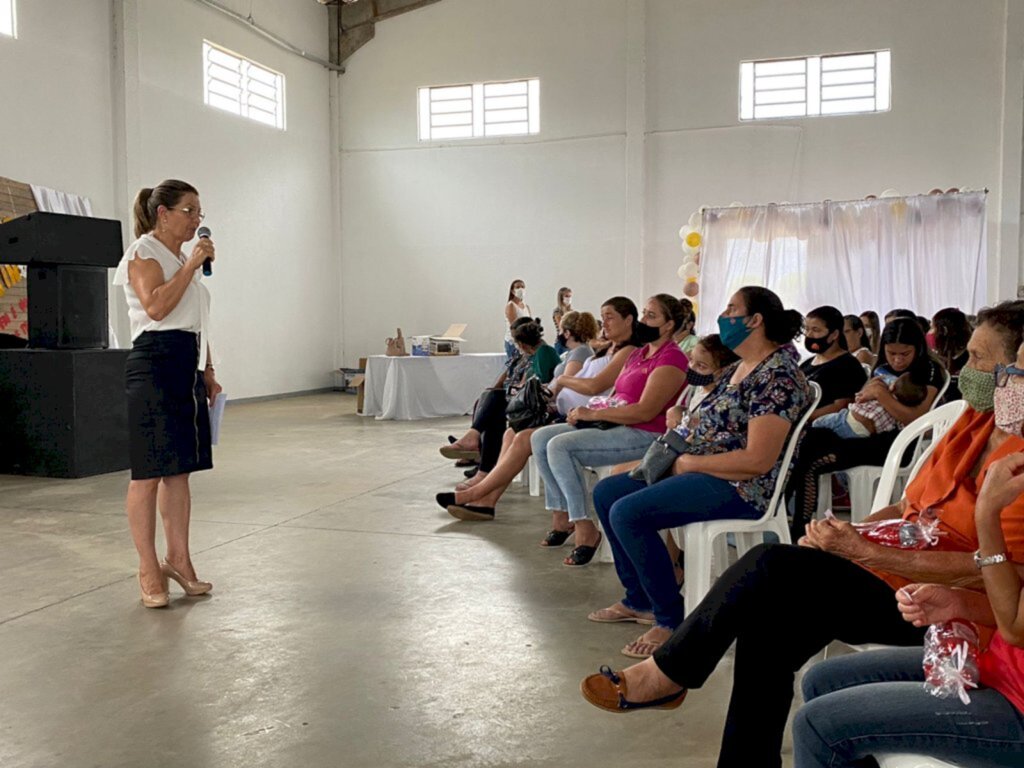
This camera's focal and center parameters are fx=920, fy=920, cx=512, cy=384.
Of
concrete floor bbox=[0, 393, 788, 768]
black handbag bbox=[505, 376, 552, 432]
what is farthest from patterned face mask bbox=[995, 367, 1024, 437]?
black handbag bbox=[505, 376, 552, 432]

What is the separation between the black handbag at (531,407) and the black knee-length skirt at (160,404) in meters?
1.57

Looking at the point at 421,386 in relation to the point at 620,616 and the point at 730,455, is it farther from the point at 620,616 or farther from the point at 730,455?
the point at 730,455

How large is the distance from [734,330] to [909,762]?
146cm

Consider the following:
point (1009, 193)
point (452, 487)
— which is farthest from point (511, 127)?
point (452, 487)

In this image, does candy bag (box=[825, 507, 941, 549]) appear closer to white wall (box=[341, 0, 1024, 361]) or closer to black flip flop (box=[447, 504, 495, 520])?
black flip flop (box=[447, 504, 495, 520])

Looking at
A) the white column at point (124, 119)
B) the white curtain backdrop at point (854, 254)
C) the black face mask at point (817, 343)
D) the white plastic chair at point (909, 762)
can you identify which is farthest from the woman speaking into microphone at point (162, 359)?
the white curtain backdrop at point (854, 254)

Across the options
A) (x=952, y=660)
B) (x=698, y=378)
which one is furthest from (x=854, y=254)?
(x=952, y=660)

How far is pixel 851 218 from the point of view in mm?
9859

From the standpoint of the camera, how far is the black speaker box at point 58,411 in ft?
19.0

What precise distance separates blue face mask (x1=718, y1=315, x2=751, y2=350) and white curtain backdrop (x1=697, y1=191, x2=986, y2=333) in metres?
7.65

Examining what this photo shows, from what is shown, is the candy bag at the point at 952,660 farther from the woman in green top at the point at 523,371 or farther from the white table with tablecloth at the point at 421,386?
the white table with tablecloth at the point at 421,386

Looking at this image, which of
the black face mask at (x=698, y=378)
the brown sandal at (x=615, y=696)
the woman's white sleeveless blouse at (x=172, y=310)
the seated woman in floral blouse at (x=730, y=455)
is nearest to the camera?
the brown sandal at (x=615, y=696)

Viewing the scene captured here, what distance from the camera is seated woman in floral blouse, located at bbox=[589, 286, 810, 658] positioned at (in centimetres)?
251

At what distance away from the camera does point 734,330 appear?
8.53ft
